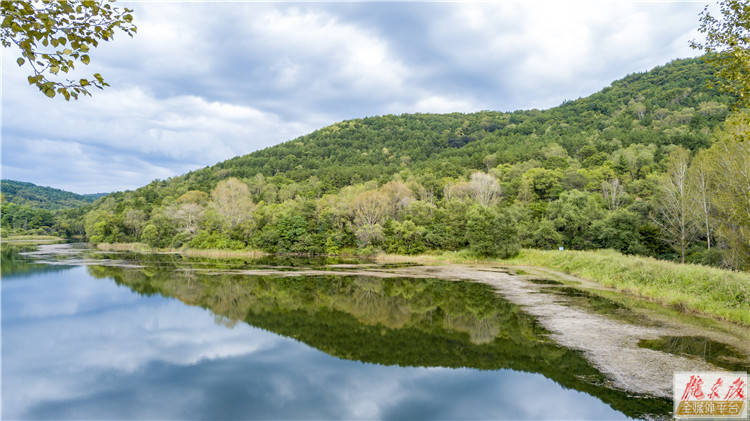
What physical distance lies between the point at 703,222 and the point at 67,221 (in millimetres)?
134515

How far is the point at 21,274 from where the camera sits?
27781mm

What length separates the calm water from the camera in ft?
24.5

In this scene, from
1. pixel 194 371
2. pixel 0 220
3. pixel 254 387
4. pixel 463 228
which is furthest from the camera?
pixel 0 220

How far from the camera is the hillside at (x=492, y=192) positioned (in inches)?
1571

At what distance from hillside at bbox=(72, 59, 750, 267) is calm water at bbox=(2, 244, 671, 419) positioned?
28.3ft

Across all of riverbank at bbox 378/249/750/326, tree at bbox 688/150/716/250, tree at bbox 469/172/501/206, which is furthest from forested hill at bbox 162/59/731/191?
riverbank at bbox 378/249/750/326

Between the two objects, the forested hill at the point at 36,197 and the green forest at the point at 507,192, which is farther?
the forested hill at the point at 36,197

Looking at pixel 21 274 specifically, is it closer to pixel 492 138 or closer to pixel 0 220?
pixel 0 220

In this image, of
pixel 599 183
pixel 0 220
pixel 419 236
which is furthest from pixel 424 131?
pixel 0 220

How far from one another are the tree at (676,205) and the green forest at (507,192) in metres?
0.16

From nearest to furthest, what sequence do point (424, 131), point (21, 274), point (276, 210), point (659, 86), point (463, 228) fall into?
point (21, 274)
point (463, 228)
point (276, 210)
point (659, 86)
point (424, 131)

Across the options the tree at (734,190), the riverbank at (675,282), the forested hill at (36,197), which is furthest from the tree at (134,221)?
the forested hill at (36,197)

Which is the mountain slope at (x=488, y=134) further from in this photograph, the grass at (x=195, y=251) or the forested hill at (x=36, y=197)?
the forested hill at (x=36, y=197)

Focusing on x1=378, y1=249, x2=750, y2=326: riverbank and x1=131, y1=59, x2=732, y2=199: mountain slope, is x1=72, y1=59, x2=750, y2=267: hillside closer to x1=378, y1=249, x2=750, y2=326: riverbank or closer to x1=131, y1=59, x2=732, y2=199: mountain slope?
x1=131, y1=59, x2=732, y2=199: mountain slope
